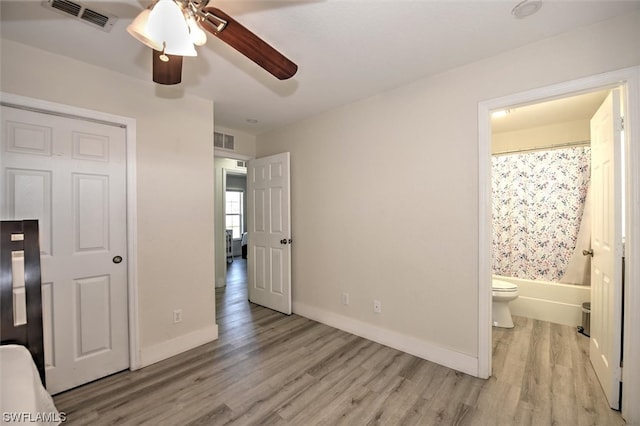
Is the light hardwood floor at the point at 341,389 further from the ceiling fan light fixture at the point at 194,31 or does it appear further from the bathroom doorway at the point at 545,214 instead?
the ceiling fan light fixture at the point at 194,31

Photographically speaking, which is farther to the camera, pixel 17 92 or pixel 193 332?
pixel 193 332

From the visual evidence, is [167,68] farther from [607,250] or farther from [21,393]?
[607,250]

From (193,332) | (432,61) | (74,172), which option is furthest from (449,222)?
(74,172)

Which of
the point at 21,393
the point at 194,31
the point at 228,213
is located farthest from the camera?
the point at 228,213

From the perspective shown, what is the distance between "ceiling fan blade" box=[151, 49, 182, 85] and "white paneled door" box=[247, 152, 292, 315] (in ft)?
6.15

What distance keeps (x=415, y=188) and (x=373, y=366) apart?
158cm

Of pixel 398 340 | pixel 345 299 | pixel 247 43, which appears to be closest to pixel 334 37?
pixel 247 43

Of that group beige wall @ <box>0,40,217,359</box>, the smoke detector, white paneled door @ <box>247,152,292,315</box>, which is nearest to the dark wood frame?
beige wall @ <box>0,40,217,359</box>

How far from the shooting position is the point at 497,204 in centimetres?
361

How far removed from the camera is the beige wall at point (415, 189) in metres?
1.88

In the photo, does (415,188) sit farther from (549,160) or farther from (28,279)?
(28,279)

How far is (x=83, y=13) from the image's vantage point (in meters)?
1.57

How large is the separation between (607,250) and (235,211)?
7868 millimetres

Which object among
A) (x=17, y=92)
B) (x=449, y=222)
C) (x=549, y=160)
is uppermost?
(x=17, y=92)
